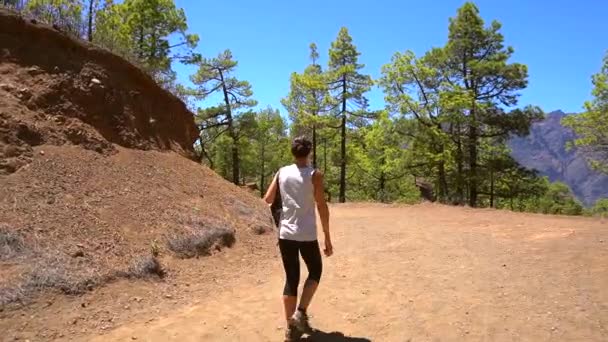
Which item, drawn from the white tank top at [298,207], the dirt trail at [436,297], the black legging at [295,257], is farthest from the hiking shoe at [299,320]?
the white tank top at [298,207]

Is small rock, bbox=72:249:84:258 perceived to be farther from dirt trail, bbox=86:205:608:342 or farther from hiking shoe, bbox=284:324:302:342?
hiking shoe, bbox=284:324:302:342

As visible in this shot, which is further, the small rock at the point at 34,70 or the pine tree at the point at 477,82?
the pine tree at the point at 477,82

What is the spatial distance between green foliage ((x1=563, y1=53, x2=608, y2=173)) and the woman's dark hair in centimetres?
2070

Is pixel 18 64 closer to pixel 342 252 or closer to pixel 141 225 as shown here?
pixel 141 225

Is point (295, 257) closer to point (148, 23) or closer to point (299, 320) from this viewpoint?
point (299, 320)

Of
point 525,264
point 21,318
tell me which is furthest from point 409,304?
point 21,318

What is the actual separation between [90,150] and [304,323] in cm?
664

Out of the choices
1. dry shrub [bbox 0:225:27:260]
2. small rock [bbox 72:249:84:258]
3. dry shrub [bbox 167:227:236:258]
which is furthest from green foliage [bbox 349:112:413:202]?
dry shrub [bbox 0:225:27:260]

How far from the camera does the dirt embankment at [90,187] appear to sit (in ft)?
19.1

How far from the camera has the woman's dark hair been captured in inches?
171

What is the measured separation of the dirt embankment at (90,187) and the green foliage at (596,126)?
17286 millimetres

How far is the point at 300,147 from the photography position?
4348mm

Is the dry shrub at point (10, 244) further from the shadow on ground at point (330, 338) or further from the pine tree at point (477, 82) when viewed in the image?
the pine tree at point (477, 82)

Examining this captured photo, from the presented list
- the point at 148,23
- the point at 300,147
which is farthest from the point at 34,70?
the point at 148,23
